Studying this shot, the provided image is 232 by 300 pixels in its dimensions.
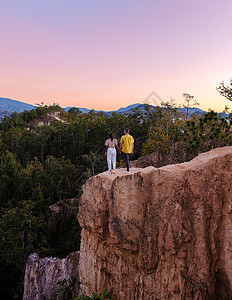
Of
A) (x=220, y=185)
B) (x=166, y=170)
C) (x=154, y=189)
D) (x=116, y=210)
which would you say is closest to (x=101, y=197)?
(x=116, y=210)

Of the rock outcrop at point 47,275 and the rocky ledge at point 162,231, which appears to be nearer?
the rocky ledge at point 162,231

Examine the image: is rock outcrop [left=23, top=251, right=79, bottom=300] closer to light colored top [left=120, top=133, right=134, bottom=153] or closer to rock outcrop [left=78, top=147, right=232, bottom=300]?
rock outcrop [left=78, top=147, right=232, bottom=300]

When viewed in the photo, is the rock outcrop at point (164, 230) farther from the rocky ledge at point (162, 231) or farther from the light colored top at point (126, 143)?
the light colored top at point (126, 143)

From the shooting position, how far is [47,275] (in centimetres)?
1294

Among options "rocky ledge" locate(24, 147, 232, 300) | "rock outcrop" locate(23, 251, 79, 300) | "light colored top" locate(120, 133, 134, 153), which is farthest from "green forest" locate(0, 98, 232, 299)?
"rocky ledge" locate(24, 147, 232, 300)

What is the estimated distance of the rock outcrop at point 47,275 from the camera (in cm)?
1231

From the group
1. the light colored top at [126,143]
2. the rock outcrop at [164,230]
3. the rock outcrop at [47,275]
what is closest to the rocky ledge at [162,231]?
the rock outcrop at [164,230]

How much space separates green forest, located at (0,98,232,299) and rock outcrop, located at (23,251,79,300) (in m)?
3.97

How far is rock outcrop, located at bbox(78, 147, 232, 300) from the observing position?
5832 mm

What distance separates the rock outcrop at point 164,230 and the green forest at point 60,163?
30.3 ft

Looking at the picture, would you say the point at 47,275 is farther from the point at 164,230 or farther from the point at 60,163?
the point at 60,163

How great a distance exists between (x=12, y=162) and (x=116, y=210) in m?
27.6

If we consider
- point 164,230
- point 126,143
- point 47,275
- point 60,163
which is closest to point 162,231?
point 164,230

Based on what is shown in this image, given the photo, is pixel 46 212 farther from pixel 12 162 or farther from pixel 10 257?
pixel 12 162
